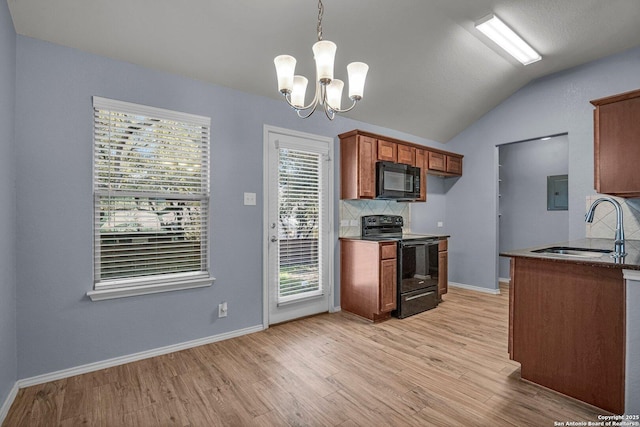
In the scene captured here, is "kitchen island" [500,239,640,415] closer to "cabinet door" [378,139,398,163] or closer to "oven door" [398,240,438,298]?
"oven door" [398,240,438,298]

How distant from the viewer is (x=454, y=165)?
4984mm

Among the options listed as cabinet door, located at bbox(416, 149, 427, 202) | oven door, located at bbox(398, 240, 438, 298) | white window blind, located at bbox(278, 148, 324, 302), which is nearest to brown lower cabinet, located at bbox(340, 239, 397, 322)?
oven door, located at bbox(398, 240, 438, 298)

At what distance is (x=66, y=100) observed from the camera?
7.52 ft

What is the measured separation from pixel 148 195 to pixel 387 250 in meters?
2.46

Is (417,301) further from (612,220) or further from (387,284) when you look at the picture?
(612,220)

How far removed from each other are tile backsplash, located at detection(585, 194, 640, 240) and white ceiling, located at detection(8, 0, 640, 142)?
177 centimetres

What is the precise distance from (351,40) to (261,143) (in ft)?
4.32

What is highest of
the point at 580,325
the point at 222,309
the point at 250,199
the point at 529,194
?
the point at 529,194

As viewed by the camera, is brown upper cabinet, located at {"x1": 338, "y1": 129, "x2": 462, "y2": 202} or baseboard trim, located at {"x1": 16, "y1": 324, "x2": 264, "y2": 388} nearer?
baseboard trim, located at {"x1": 16, "y1": 324, "x2": 264, "y2": 388}

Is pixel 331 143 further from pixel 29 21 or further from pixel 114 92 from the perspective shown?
pixel 29 21

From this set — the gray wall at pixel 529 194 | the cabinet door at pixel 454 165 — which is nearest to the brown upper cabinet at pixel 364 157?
the cabinet door at pixel 454 165

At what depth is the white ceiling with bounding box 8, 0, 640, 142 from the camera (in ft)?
7.29

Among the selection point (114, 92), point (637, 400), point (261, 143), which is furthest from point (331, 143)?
point (637, 400)

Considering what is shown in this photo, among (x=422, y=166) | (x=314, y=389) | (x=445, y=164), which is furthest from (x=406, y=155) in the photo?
(x=314, y=389)
